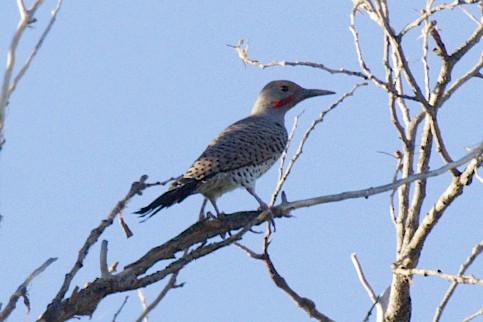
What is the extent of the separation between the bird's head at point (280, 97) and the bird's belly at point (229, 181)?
156 cm

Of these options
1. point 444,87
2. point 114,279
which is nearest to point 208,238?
point 114,279

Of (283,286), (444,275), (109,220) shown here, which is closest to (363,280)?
(283,286)

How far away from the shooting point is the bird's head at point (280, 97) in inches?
336

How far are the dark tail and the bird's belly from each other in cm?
20

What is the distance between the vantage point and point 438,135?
4.93m

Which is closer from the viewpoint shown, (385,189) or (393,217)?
(385,189)

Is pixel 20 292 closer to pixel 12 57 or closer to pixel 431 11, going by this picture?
pixel 12 57

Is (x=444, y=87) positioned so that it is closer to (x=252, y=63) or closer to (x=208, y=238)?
(x=252, y=63)

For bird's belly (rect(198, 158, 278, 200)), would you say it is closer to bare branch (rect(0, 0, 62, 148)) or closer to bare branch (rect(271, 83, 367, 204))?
bare branch (rect(271, 83, 367, 204))

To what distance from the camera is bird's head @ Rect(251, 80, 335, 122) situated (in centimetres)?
854

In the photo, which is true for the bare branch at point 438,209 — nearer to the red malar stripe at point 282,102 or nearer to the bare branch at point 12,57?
the bare branch at point 12,57

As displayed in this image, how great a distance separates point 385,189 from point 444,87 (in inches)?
34.4

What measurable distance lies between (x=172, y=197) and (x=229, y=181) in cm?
82

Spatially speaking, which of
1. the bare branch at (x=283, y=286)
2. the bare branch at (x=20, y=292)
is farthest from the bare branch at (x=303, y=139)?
the bare branch at (x=20, y=292)
